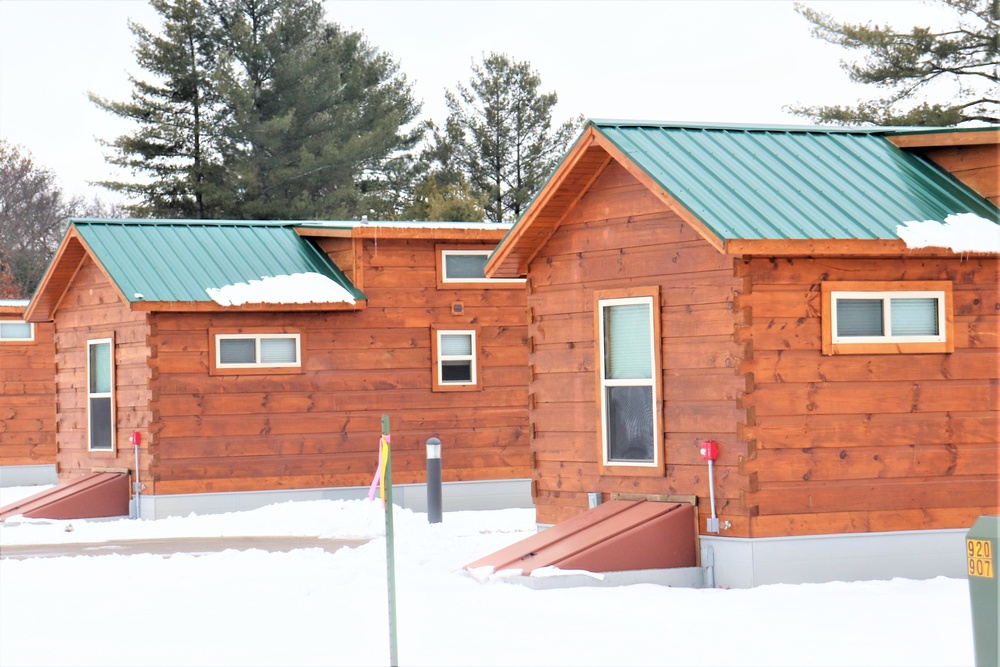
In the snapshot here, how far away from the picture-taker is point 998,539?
6949 mm

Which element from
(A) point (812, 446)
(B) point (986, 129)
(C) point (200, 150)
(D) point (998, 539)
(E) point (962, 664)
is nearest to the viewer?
(D) point (998, 539)

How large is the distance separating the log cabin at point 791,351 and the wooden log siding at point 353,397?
6.96 m

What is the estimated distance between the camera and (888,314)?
475 inches

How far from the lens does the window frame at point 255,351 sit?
18.9 meters

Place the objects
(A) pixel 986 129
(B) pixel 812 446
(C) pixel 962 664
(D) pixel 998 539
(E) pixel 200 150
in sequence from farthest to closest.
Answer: (E) pixel 200 150 → (A) pixel 986 129 → (B) pixel 812 446 → (C) pixel 962 664 → (D) pixel 998 539

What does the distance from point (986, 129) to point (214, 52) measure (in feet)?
104

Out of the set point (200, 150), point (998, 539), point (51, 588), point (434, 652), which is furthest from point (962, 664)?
point (200, 150)

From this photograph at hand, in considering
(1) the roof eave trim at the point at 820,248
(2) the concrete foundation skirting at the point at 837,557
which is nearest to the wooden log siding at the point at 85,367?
(2) the concrete foundation skirting at the point at 837,557

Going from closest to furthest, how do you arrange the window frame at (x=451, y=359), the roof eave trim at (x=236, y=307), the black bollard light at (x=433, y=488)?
the black bollard light at (x=433, y=488)
the roof eave trim at (x=236, y=307)
the window frame at (x=451, y=359)

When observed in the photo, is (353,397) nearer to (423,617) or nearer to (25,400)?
(423,617)

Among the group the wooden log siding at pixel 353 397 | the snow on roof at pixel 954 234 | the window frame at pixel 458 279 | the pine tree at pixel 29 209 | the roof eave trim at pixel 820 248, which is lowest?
the wooden log siding at pixel 353 397

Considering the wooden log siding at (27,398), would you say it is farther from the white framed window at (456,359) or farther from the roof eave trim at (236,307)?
the white framed window at (456,359)

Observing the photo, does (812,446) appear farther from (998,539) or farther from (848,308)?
(998,539)

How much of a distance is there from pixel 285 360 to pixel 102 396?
2756 millimetres
